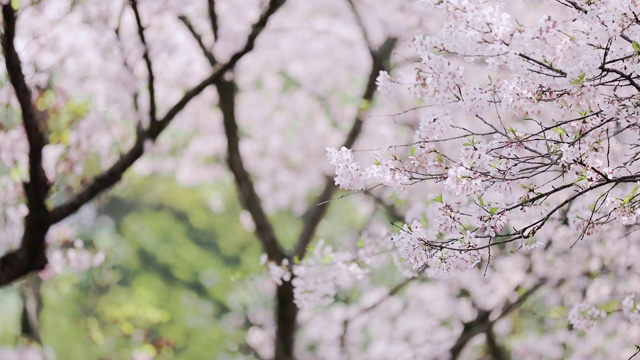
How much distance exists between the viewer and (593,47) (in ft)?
10.0

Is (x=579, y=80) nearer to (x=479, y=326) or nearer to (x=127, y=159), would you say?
(x=127, y=159)

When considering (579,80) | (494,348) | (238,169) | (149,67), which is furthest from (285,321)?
(579,80)

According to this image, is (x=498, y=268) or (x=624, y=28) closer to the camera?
(x=624, y=28)

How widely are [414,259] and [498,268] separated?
21.1 ft

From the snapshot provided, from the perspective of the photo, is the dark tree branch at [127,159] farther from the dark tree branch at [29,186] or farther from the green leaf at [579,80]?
the green leaf at [579,80]

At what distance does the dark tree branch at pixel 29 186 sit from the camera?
15.0 ft

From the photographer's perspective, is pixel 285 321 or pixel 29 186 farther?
pixel 285 321

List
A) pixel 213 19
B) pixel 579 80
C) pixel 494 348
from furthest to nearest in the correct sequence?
pixel 494 348
pixel 213 19
pixel 579 80

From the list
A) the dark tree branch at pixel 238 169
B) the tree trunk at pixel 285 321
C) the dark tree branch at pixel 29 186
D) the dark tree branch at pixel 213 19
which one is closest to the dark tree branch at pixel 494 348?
the tree trunk at pixel 285 321

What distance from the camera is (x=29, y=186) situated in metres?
4.98

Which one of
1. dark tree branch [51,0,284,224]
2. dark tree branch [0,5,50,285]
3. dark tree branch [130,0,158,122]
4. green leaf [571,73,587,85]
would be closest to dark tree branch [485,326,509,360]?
dark tree branch [51,0,284,224]

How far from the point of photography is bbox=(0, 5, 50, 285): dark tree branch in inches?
179

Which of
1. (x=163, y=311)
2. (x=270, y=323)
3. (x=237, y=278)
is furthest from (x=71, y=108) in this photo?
(x=163, y=311)

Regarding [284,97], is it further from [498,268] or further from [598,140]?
[598,140]
